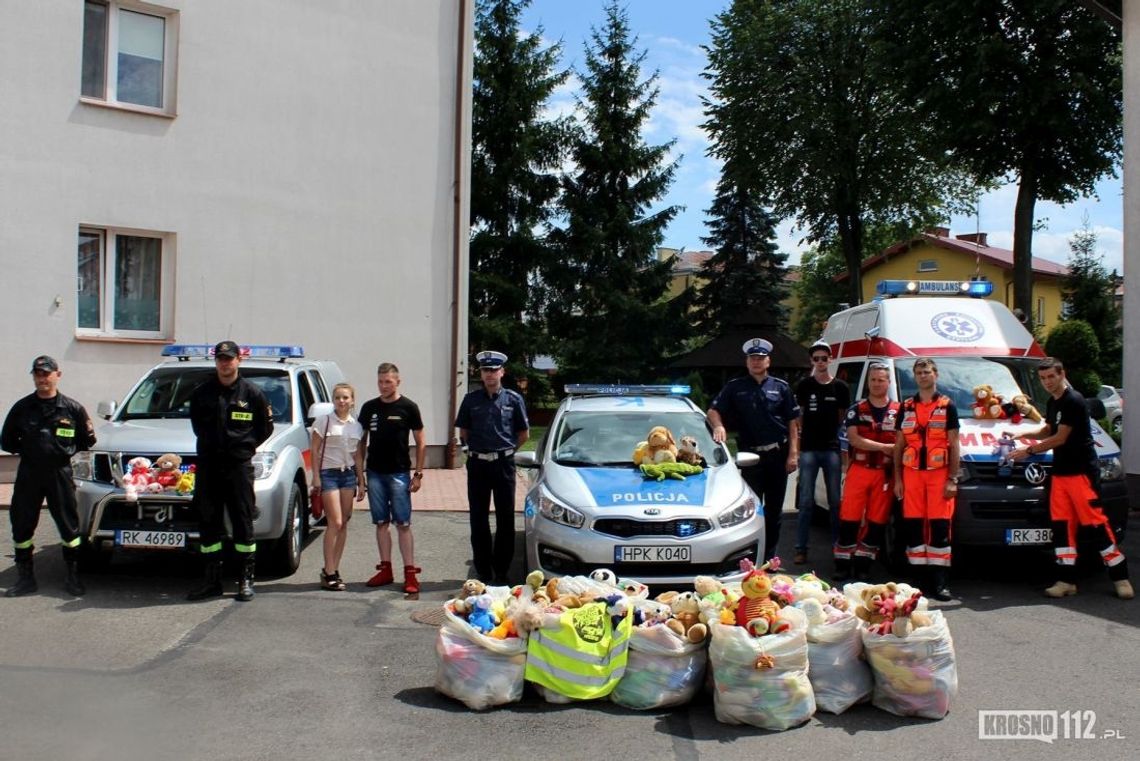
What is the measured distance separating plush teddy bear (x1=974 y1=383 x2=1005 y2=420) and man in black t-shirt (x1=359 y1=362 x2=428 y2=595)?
15.9ft

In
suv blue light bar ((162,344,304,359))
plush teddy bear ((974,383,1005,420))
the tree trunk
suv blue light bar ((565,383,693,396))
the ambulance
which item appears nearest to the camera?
the ambulance

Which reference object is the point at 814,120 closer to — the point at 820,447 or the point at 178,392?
the point at 820,447

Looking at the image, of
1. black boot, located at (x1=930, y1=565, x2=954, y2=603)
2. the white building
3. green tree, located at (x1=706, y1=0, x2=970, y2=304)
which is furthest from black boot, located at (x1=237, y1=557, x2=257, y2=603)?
green tree, located at (x1=706, y1=0, x2=970, y2=304)

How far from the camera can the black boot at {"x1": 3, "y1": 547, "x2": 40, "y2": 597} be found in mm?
7686

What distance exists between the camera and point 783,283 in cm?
3650

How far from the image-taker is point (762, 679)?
498cm

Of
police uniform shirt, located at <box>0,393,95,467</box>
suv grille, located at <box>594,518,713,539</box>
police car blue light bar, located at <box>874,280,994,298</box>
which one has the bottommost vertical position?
suv grille, located at <box>594,518,713,539</box>

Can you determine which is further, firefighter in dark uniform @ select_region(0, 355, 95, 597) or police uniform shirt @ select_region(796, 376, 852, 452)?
police uniform shirt @ select_region(796, 376, 852, 452)

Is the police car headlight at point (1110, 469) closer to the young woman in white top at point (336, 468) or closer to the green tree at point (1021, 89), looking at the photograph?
the young woman in white top at point (336, 468)

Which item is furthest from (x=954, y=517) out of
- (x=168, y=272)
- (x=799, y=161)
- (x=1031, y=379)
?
(x=799, y=161)

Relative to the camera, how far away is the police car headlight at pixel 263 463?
8188 millimetres

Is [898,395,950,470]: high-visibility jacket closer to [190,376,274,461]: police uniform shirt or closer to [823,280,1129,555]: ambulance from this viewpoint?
[823,280,1129,555]: ambulance

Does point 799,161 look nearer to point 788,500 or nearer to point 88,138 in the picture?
point 788,500

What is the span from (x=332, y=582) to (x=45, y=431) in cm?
245
